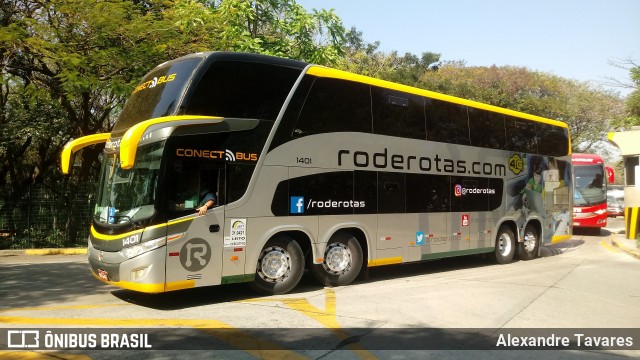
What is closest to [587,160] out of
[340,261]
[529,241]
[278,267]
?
[529,241]

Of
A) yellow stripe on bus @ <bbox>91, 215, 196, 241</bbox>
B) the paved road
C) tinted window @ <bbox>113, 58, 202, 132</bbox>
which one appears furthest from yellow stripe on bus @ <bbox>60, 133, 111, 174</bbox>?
the paved road

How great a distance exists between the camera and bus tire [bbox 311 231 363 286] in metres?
8.75

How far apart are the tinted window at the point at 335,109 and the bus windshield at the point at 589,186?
52.2ft

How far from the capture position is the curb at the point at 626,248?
14328mm

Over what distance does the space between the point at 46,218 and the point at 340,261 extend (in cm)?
1138

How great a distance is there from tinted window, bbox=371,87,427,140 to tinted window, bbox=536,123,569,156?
489 centimetres

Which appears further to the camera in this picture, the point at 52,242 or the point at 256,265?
the point at 52,242

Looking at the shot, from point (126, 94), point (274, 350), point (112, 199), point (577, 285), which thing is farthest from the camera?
point (126, 94)

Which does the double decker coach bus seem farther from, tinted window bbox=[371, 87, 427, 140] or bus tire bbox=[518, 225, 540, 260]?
bus tire bbox=[518, 225, 540, 260]

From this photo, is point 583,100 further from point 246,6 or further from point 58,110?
point 58,110

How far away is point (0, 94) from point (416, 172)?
13.7 m

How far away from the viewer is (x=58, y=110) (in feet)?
57.5

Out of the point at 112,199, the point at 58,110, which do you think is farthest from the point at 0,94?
the point at 112,199

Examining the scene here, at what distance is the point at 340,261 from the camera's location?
8977 millimetres
